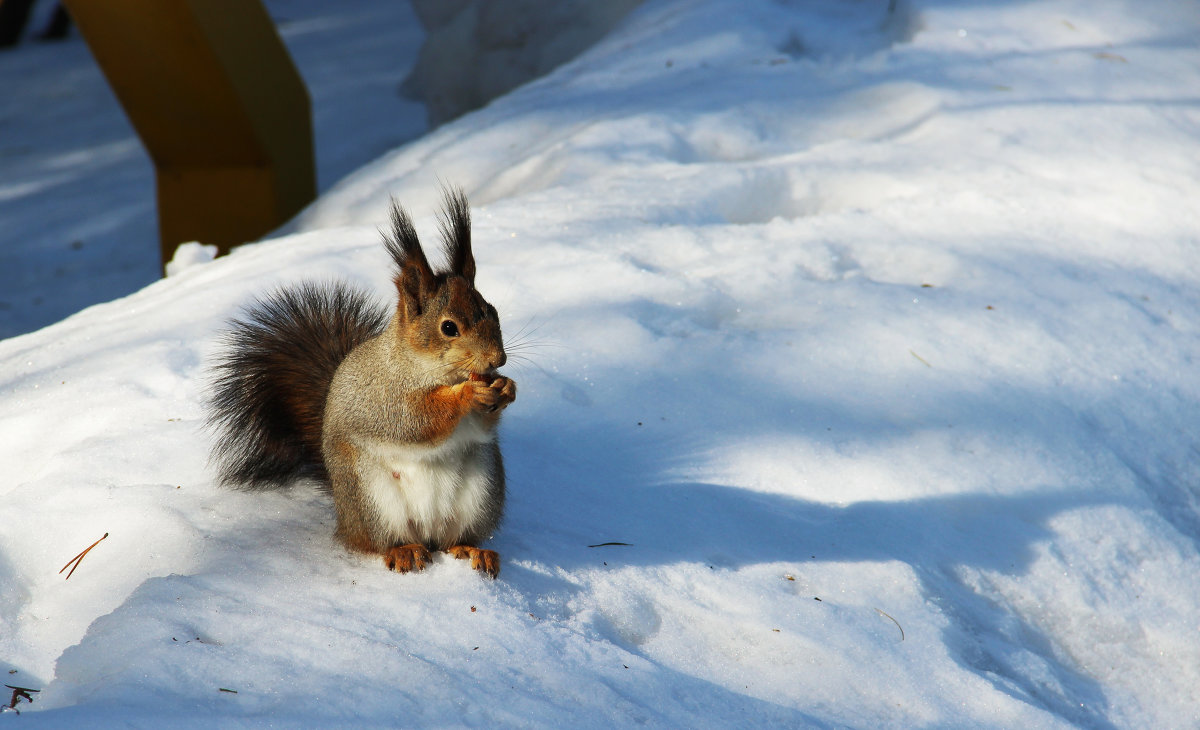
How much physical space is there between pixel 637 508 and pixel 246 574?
2.30 ft

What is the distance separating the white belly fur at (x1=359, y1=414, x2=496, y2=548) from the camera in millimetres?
1493

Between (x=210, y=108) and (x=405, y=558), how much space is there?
308 cm

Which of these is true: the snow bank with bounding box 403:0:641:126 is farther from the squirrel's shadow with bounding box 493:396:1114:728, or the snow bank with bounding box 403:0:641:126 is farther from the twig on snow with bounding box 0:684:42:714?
the twig on snow with bounding box 0:684:42:714

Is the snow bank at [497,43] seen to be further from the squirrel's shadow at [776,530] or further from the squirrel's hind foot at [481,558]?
the squirrel's hind foot at [481,558]

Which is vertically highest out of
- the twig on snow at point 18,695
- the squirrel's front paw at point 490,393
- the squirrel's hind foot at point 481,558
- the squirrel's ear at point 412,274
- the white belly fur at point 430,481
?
the squirrel's ear at point 412,274

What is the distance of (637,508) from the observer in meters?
1.85

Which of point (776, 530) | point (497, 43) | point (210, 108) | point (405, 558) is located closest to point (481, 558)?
point (405, 558)

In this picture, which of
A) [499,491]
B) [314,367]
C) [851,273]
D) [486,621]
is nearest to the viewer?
[486,621]

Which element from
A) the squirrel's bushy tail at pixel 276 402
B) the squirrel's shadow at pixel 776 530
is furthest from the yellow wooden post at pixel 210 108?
the squirrel's shadow at pixel 776 530

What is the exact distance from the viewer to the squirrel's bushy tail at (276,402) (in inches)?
67.9

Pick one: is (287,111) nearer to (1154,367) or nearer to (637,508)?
(637,508)

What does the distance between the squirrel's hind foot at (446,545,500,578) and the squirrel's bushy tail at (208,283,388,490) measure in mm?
328

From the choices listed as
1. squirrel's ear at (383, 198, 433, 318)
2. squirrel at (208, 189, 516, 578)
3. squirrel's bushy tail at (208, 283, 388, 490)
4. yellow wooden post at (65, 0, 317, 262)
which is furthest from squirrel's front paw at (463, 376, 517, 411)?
yellow wooden post at (65, 0, 317, 262)

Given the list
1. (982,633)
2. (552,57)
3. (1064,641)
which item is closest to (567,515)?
(982,633)
